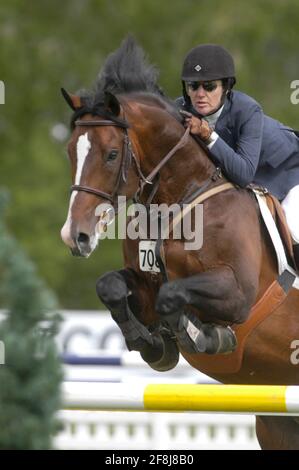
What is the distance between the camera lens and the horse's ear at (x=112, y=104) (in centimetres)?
477

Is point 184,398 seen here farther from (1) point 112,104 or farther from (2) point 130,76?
(2) point 130,76

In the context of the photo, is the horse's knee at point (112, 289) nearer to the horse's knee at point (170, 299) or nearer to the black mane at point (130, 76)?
the horse's knee at point (170, 299)

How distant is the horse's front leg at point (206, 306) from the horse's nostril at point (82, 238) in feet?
1.39

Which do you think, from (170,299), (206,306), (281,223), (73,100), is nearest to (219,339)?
(206,306)

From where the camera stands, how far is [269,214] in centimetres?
519

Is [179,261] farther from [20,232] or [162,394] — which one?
[20,232]

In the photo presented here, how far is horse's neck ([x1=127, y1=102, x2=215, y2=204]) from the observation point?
4957 millimetres

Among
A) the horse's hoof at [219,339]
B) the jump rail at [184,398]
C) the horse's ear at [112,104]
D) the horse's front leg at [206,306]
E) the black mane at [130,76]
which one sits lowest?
the jump rail at [184,398]

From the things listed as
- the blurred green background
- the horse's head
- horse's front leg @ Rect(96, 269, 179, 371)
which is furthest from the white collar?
the blurred green background

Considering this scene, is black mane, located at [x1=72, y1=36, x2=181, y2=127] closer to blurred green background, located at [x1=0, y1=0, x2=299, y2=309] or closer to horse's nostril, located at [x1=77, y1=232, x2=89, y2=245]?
horse's nostril, located at [x1=77, y1=232, x2=89, y2=245]

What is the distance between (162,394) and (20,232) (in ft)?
48.6

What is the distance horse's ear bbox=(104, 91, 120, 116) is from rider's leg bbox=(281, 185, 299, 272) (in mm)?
995

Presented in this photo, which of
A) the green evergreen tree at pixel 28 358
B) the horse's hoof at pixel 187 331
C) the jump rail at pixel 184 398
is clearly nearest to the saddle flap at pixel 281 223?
the horse's hoof at pixel 187 331
